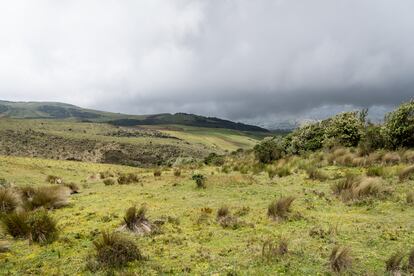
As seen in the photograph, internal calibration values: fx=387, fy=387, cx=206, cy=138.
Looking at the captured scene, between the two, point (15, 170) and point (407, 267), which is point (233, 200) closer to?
point (407, 267)

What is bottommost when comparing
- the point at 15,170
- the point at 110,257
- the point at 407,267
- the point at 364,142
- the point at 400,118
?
the point at 15,170

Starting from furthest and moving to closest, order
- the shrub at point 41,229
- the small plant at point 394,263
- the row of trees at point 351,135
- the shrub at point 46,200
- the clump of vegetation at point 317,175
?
the row of trees at point 351,135, the clump of vegetation at point 317,175, the shrub at point 46,200, the shrub at point 41,229, the small plant at point 394,263

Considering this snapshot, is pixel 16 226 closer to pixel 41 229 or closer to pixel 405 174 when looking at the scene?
pixel 41 229

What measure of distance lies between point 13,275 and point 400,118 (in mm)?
29561

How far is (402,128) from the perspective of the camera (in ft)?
99.9

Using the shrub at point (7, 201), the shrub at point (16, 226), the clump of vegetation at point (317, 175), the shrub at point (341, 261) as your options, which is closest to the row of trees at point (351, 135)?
the clump of vegetation at point (317, 175)

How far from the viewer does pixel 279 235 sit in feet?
40.0

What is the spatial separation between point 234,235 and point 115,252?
4.10m

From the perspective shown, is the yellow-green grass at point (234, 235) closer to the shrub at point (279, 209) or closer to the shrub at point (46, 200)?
the shrub at point (279, 209)

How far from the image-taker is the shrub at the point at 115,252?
10.2m

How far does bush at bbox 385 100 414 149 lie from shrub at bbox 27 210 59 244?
26.9 metres

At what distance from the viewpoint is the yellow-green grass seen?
10.0m

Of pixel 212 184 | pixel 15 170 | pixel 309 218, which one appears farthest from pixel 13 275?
pixel 15 170

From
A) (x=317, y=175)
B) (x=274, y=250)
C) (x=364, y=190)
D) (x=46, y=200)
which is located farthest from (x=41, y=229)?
(x=317, y=175)
